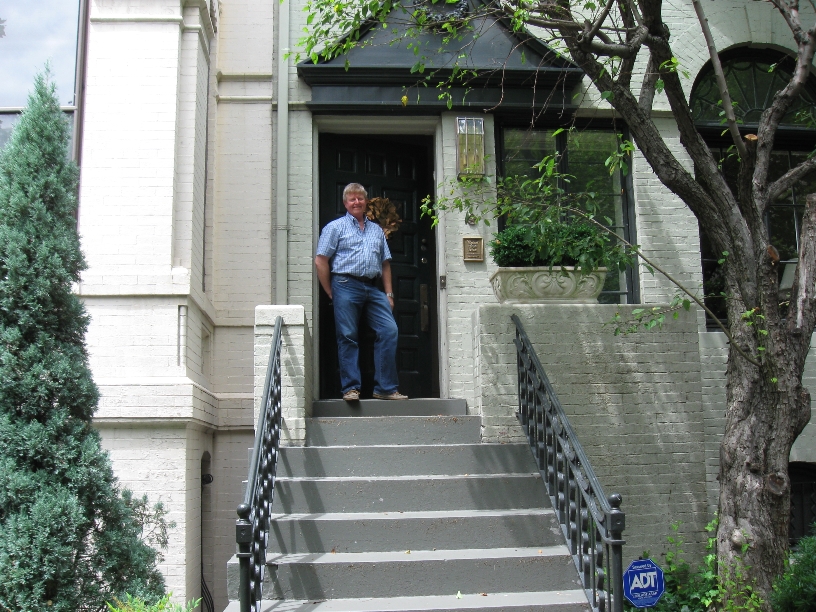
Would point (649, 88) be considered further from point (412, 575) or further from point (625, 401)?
point (412, 575)

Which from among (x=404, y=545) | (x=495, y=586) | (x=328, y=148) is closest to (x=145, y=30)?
(x=328, y=148)

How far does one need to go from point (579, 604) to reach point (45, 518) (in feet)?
10.2

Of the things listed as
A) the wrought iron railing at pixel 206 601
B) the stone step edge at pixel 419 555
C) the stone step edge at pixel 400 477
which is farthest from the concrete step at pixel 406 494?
the wrought iron railing at pixel 206 601

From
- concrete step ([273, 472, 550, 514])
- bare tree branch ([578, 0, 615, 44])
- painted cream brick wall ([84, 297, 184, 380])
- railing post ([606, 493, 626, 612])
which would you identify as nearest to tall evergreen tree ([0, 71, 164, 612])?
concrete step ([273, 472, 550, 514])

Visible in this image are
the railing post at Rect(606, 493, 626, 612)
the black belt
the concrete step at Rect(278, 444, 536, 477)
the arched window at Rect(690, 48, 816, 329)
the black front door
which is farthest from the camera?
the arched window at Rect(690, 48, 816, 329)

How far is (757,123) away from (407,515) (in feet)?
19.7

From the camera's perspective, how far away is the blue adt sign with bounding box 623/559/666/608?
5133 mm

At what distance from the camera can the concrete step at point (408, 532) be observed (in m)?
5.47

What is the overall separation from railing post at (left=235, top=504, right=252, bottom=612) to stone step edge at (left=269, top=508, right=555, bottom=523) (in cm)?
104

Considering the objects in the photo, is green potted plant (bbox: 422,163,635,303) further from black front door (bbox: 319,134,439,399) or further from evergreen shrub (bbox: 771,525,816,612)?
evergreen shrub (bbox: 771,525,816,612)

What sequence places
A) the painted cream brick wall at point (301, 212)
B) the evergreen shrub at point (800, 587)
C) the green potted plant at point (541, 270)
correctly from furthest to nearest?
the painted cream brick wall at point (301, 212) → the green potted plant at point (541, 270) → the evergreen shrub at point (800, 587)

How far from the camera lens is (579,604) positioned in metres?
4.95

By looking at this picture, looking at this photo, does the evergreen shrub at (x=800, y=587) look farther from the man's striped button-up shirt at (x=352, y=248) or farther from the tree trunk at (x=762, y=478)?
the man's striped button-up shirt at (x=352, y=248)

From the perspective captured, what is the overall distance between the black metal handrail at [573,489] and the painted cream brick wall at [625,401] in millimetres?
242
